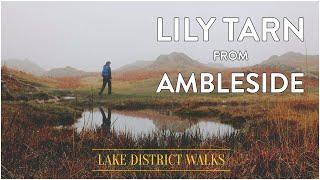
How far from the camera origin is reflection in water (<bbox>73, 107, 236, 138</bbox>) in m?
7.11

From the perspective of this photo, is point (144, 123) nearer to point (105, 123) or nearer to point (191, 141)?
point (105, 123)

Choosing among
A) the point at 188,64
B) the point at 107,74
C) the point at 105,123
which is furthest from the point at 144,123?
the point at 188,64

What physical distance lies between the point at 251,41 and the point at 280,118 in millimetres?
1013

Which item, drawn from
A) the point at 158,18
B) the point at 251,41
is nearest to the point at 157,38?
the point at 158,18

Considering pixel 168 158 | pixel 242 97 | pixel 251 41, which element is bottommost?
pixel 168 158

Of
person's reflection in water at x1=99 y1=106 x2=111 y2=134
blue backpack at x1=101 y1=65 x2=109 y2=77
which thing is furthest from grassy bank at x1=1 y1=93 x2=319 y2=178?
blue backpack at x1=101 y1=65 x2=109 y2=77

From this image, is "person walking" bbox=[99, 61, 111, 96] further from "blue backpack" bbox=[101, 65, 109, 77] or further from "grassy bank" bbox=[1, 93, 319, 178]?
"grassy bank" bbox=[1, 93, 319, 178]

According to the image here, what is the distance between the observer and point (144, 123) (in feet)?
23.8

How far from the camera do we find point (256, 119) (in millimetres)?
7160

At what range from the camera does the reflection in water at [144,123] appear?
23.3 feet

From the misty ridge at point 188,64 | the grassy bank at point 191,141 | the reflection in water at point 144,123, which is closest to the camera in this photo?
the grassy bank at point 191,141

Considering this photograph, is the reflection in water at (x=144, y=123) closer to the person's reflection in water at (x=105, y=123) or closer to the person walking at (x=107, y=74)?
the person's reflection in water at (x=105, y=123)

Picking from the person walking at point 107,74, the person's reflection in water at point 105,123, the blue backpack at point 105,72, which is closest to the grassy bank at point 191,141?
the person's reflection in water at point 105,123

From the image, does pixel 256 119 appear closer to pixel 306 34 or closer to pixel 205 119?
pixel 205 119
